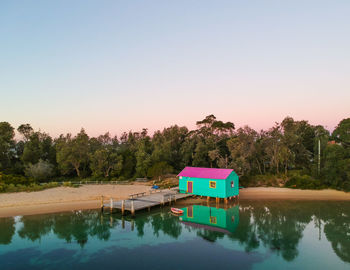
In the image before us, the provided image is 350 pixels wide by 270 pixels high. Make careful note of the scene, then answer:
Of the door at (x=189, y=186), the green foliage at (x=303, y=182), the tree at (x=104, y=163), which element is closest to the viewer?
the door at (x=189, y=186)

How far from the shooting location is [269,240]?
2127cm

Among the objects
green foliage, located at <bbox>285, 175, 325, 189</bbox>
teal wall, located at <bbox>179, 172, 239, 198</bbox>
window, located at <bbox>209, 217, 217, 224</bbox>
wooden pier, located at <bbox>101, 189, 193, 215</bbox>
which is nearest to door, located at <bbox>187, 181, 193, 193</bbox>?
teal wall, located at <bbox>179, 172, 239, 198</bbox>

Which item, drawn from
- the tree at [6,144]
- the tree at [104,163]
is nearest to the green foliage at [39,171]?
the tree at [6,144]

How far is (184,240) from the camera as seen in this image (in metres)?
21.8

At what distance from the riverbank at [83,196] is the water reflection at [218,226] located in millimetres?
2746

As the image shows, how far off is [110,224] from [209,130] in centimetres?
3758

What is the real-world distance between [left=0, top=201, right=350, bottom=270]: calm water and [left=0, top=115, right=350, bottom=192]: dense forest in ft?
42.8

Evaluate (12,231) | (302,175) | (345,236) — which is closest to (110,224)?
(12,231)

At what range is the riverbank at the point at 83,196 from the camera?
30.3 metres

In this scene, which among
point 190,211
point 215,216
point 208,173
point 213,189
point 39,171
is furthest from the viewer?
point 39,171

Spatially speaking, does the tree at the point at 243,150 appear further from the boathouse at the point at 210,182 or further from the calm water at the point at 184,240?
the calm water at the point at 184,240

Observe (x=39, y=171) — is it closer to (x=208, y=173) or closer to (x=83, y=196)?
(x=83, y=196)

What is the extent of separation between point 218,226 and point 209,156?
25784 mm

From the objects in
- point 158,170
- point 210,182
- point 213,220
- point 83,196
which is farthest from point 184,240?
point 158,170
